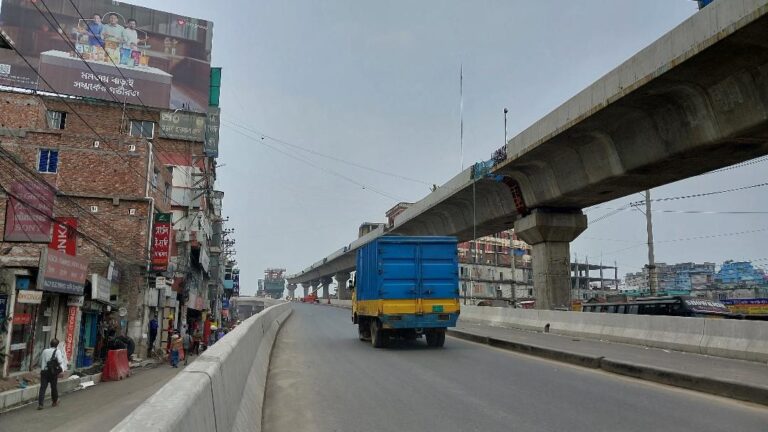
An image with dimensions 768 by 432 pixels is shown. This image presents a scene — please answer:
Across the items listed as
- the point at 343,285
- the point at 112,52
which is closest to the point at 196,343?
the point at 112,52

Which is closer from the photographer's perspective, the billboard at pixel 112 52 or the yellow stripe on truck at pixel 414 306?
the yellow stripe on truck at pixel 414 306

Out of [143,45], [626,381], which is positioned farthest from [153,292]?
[143,45]

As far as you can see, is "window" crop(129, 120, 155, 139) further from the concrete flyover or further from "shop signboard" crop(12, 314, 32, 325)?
"shop signboard" crop(12, 314, 32, 325)

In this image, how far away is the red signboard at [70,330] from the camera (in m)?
22.0

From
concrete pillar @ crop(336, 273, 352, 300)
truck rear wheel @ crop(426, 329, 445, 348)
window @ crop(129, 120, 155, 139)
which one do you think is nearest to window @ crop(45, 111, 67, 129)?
window @ crop(129, 120, 155, 139)

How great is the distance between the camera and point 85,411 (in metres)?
15.2

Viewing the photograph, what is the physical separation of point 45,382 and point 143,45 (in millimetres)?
46334

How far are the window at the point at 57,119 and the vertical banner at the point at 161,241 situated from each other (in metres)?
18.6

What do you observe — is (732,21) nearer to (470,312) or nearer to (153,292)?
(470,312)

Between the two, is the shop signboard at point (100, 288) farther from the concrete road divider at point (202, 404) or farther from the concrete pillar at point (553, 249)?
the concrete road divider at point (202, 404)

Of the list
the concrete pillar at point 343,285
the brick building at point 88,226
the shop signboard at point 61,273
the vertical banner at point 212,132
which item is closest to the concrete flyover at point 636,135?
the brick building at point 88,226

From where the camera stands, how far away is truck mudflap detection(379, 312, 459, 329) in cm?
1518

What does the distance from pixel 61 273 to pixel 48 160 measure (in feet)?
42.9

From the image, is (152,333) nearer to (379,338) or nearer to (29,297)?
(29,297)
